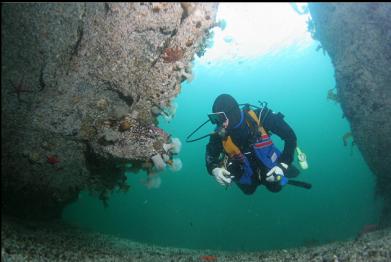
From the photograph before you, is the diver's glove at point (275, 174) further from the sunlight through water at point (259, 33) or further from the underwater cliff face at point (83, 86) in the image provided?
the sunlight through water at point (259, 33)

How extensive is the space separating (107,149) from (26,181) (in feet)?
4.69

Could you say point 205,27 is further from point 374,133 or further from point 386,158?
point 386,158

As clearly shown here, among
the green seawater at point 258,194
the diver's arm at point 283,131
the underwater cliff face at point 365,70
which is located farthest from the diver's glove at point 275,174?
the green seawater at point 258,194

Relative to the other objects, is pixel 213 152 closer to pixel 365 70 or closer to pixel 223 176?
pixel 223 176

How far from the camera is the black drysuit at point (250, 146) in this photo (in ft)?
18.6

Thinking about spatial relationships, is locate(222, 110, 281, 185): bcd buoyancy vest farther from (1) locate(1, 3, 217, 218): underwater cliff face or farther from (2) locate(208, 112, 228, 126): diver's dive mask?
(1) locate(1, 3, 217, 218): underwater cliff face

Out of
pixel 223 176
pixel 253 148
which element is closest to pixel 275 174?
pixel 253 148

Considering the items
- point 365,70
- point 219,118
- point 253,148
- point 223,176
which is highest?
point 365,70

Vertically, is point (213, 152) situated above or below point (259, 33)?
below

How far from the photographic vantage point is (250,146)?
18.8ft

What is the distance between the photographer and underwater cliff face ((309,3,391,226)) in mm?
6980

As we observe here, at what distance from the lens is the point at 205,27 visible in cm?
491

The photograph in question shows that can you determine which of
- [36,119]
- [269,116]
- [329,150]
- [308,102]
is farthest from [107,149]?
[308,102]

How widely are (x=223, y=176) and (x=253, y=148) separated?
785 mm
